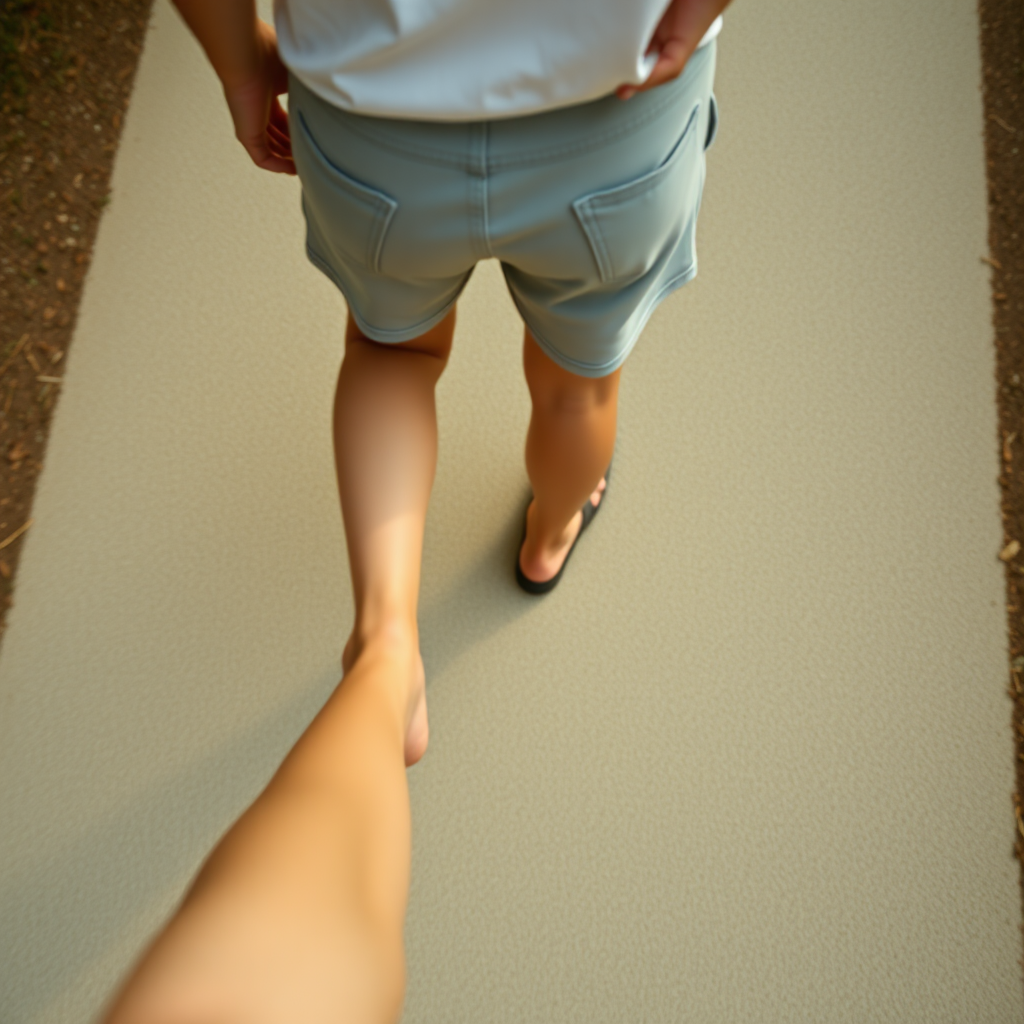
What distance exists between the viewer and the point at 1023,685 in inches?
39.3

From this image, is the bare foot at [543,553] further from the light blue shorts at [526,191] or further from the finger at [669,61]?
the finger at [669,61]

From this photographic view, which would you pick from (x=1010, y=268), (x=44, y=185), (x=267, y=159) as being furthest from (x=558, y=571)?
(x=44, y=185)

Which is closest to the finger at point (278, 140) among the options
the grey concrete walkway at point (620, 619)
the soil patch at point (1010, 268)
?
the grey concrete walkway at point (620, 619)

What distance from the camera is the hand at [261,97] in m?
0.55

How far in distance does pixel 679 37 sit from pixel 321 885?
43cm

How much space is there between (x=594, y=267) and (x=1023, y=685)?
2.86 ft

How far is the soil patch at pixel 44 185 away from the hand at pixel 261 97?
0.70m

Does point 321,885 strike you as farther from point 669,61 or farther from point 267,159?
point 267,159

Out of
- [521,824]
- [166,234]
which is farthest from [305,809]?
[166,234]

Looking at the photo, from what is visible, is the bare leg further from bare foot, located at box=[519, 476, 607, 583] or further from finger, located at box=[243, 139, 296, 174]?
finger, located at box=[243, 139, 296, 174]

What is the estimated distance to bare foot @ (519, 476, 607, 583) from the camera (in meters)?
0.99

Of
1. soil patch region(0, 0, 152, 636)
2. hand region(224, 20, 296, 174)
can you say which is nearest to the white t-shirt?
hand region(224, 20, 296, 174)

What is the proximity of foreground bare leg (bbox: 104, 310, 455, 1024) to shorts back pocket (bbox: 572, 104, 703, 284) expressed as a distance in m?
0.28

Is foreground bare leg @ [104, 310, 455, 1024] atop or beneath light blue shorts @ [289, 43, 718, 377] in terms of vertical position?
beneath
